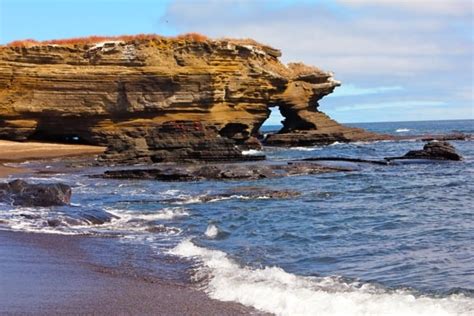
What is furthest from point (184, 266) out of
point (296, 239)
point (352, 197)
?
point (352, 197)

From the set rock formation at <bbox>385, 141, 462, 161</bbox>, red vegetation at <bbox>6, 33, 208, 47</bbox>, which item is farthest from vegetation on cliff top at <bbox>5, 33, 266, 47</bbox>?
rock formation at <bbox>385, 141, 462, 161</bbox>

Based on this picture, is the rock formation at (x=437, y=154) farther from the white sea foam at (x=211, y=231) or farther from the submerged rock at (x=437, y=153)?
the white sea foam at (x=211, y=231)

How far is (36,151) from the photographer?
38031 millimetres

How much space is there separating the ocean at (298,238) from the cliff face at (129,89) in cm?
1975

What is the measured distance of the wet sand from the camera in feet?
117

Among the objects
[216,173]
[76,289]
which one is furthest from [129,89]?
[76,289]

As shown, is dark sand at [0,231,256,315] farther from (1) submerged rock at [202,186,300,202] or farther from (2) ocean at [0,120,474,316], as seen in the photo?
(1) submerged rock at [202,186,300,202]

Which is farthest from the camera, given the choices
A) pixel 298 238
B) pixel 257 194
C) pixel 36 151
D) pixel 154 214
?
pixel 36 151

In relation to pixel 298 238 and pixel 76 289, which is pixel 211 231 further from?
pixel 76 289

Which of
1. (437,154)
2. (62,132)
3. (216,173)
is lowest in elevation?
(216,173)

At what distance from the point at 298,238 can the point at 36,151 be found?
28422 millimetres

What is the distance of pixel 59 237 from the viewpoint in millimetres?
12391

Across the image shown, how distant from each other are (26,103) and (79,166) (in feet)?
38.8

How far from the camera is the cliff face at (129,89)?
4159 centimetres
